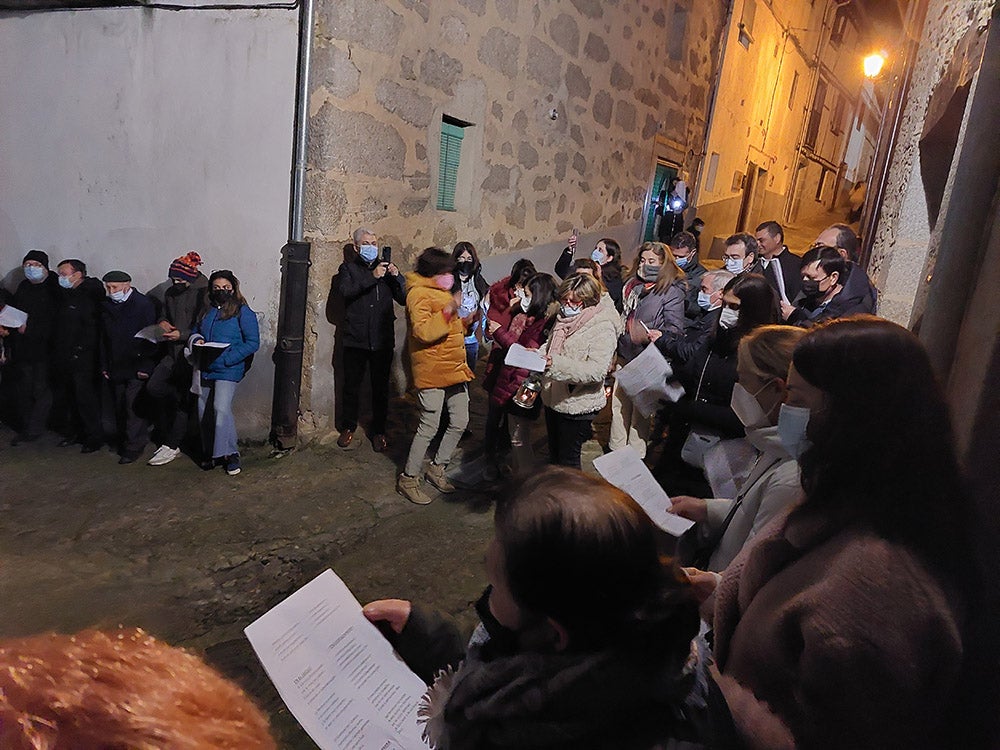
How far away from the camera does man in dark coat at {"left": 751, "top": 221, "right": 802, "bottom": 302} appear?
5430 millimetres

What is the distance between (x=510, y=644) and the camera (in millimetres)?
1021

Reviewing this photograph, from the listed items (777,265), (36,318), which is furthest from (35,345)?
(777,265)

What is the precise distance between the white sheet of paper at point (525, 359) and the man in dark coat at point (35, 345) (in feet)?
12.3

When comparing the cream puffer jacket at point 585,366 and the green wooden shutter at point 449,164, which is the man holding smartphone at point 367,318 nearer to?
the green wooden shutter at point 449,164

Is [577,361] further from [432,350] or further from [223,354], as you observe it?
[223,354]

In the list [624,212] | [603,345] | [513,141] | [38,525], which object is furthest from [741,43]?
[38,525]

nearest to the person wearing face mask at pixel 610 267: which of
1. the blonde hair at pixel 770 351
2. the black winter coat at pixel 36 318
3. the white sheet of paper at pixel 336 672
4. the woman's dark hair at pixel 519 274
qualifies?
the woman's dark hair at pixel 519 274

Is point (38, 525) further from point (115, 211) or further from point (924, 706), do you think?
point (924, 706)

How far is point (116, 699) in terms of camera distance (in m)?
0.67

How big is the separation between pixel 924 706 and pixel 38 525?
14.5 ft

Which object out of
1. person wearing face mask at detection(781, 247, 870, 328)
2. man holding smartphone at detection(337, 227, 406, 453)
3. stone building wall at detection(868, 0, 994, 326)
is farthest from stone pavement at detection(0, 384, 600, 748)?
stone building wall at detection(868, 0, 994, 326)

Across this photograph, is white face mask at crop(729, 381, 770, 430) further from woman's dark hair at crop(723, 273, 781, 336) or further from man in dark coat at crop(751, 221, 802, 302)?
man in dark coat at crop(751, 221, 802, 302)

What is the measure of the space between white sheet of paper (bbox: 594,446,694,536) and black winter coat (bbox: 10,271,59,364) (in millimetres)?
4697

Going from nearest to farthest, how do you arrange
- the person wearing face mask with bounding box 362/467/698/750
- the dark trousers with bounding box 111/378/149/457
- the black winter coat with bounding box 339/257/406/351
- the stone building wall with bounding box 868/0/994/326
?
the person wearing face mask with bounding box 362/467/698/750 → the dark trousers with bounding box 111/378/149/457 → the black winter coat with bounding box 339/257/406/351 → the stone building wall with bounding box 868/0/994/326
